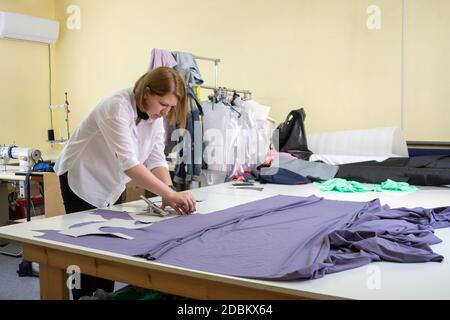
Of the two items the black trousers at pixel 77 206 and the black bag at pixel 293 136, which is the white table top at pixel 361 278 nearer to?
the black trousers at pixel 77 206

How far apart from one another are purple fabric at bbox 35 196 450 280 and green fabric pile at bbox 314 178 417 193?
2.08 feet

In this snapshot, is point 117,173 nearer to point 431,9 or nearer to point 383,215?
point 383,215

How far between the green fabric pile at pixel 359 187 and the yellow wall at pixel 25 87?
3.81 metres

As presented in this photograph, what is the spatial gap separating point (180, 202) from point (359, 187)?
47.9 inches

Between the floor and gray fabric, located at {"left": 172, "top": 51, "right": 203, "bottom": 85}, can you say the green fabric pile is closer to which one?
gray fabric, located at {"left": 172, "top": 51, "right": 203, "bottom": 85}

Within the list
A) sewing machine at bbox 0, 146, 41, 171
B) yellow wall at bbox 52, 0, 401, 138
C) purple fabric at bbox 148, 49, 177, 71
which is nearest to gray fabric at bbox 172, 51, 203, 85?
purple fabric at bbox 148, 49, 177, 71

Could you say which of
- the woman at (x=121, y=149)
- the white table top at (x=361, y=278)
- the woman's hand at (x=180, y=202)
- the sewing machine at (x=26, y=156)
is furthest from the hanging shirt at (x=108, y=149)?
the sewing machine at (x=26, y=156)

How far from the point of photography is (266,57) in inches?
165

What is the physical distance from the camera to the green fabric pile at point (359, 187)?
2.61m

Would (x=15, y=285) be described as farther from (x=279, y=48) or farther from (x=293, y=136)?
(x=279, y=48)

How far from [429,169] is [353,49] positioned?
1.33 m

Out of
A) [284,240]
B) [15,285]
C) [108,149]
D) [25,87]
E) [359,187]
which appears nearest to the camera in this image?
[284,240]

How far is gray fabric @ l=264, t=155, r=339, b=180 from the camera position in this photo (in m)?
3.03

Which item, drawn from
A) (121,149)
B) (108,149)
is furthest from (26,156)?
(121,149)
